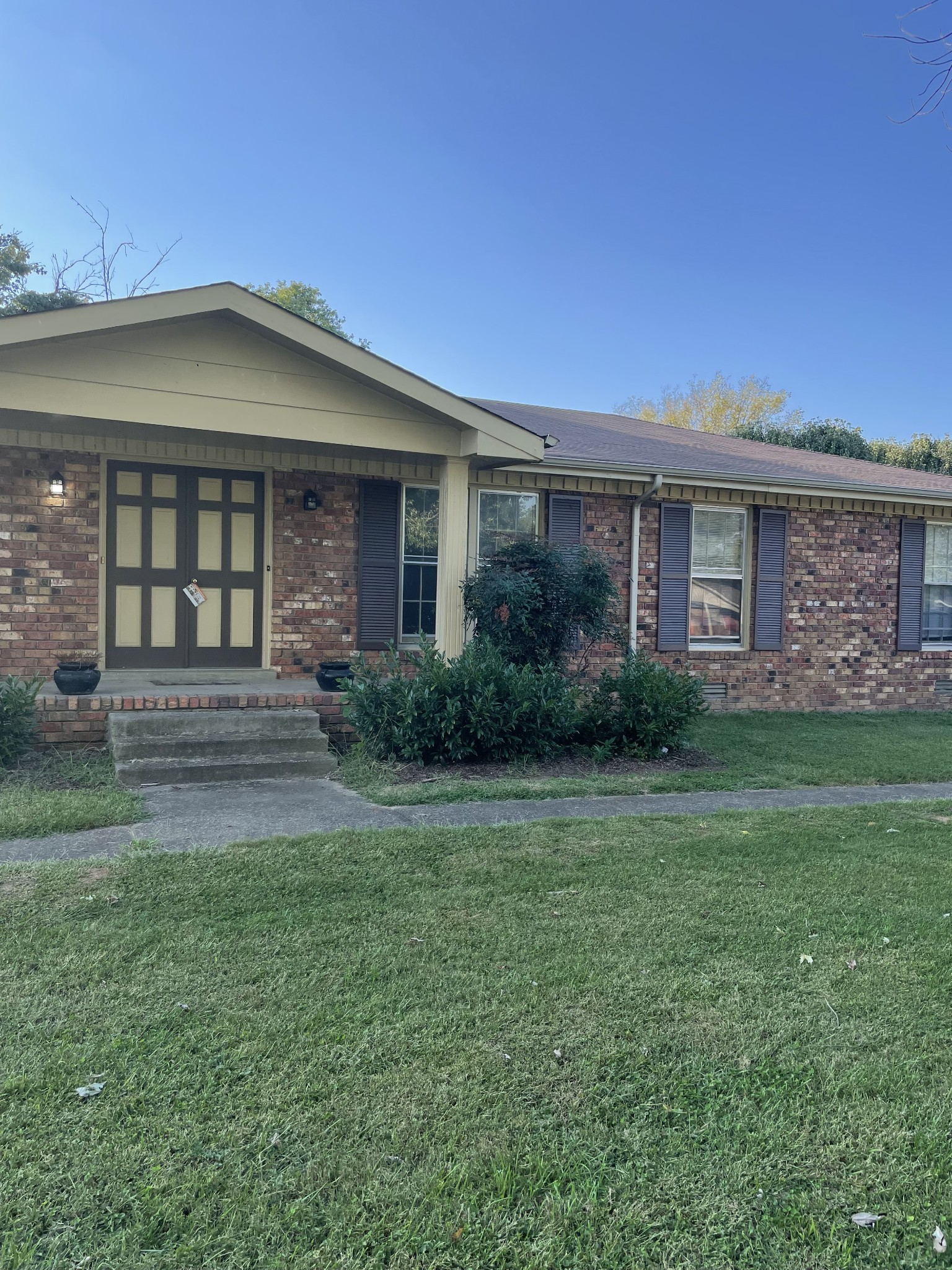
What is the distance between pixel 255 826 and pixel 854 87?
4860 millimetres

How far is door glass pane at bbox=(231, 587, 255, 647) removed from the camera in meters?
9.37

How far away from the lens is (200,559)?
30.2ft

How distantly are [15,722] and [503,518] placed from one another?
5.62m

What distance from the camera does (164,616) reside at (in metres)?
9.11

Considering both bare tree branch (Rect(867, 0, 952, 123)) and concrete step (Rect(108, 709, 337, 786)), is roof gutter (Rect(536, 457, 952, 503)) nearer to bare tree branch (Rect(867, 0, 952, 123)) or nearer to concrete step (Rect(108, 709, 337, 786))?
concrete step (Rect(108, 709, 337, 786))

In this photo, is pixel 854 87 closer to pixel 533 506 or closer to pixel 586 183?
pixel 533 506

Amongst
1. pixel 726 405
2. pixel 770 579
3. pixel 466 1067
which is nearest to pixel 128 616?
pixel 466 1067

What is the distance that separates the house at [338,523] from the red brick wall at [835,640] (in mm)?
32

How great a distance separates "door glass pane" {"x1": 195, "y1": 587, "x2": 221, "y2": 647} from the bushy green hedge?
204 cm

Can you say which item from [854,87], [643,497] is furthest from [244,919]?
[643,497]

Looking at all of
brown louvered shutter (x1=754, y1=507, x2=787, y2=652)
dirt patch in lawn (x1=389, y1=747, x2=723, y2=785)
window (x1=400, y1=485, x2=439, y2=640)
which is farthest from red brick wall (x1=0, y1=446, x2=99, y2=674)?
brown louvered shutter (x1=754, y1=507, x2=787, y2=652)

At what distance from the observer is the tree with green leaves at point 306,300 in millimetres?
27250

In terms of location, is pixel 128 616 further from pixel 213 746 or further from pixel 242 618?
pixel 213 746

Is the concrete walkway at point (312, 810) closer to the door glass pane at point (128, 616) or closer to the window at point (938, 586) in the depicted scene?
the door glass pane at point (128, 616)
